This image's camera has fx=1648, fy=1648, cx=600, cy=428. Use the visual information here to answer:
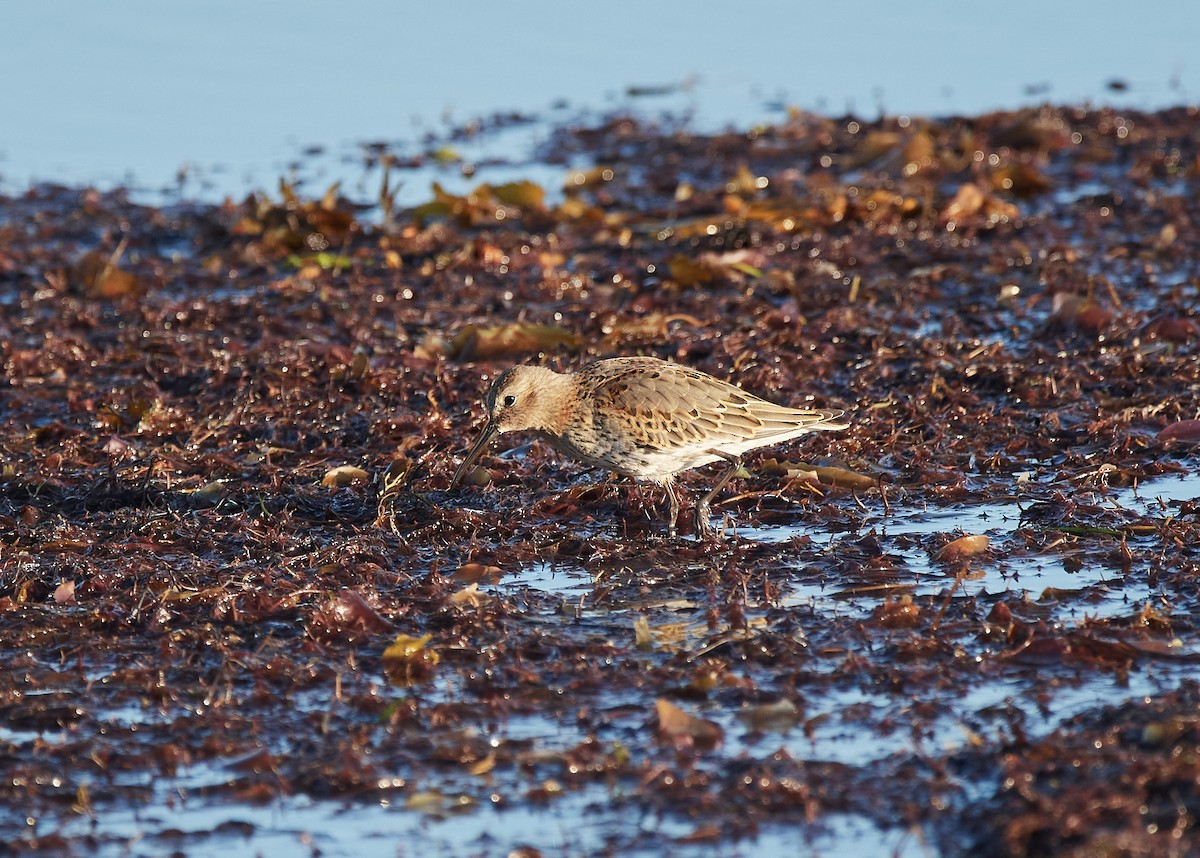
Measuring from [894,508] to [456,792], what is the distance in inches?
123

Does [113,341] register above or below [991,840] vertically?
above

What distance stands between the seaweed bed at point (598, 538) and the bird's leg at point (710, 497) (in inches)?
4.0

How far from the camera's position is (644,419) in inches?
283

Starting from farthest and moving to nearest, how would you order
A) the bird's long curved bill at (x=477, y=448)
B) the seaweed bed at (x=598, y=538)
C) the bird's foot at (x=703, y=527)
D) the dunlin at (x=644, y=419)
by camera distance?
the bird's long curved bill at (x=477, y=448) < the dunlin at (x=644, y=419) < the bird's foot at (x=703, y=527) < the seaweed bed at (x=598, y=538)

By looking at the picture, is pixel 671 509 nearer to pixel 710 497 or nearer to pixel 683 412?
pixel 710 497

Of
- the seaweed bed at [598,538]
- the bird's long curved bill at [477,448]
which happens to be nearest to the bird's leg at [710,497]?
the seaweed bed at [598,538]

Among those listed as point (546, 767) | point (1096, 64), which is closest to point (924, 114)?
point (1096, 64)

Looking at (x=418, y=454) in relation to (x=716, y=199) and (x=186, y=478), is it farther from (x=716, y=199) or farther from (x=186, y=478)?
(x=716, y=199)

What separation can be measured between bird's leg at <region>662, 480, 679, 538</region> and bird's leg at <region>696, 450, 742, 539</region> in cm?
12

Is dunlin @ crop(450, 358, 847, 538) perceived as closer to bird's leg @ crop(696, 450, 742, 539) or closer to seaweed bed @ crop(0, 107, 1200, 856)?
bird's leg @ crop(696, 450, 742, 539)

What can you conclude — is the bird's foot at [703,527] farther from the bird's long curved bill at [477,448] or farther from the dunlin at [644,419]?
the bird's long curved bill at [477,448]

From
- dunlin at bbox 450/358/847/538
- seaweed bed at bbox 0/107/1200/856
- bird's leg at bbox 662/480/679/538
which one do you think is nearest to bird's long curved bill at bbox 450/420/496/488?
dunlin at bbox 450/358/847/538

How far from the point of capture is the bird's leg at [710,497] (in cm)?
711

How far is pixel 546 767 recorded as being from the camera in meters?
5.01
